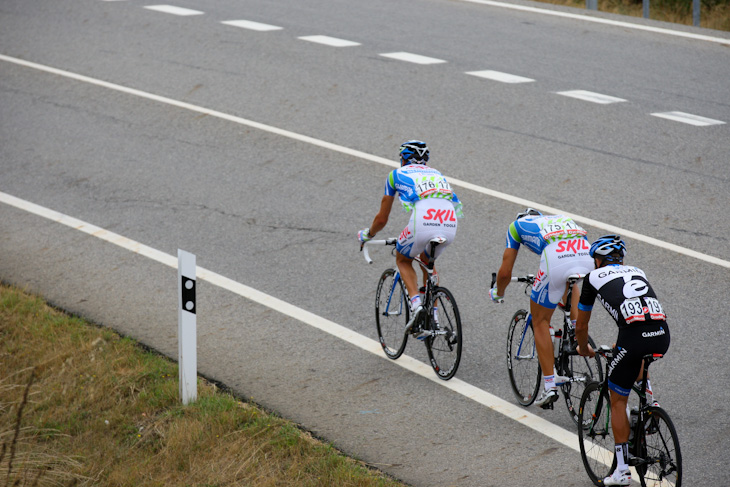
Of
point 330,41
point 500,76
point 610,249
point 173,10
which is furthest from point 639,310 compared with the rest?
point 173,10

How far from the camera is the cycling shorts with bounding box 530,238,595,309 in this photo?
7016 millimetres

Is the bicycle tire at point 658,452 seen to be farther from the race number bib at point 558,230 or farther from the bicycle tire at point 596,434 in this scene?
the race number bib at point 558,230

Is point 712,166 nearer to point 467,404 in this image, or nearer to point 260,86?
point 467,404

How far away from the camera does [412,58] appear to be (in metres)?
16.7

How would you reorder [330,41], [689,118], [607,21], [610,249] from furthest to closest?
[607,21], [330,41], [689,118], [610,249]

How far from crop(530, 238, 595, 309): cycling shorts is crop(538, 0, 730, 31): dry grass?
1322 centimetres

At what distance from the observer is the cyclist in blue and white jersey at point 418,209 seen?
7957 mm

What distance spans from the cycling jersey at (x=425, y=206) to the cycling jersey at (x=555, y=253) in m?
0.98

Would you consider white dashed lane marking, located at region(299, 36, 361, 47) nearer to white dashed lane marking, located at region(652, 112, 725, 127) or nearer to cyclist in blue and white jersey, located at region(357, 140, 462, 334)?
white dashed lane marking, located at region(652, 112, 725, 127)

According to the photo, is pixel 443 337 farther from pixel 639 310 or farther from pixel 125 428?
pixel 125 428

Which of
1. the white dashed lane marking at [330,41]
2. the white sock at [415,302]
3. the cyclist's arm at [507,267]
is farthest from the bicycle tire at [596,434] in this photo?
the white dashed lane marking at [330,41]

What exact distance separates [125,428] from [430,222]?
3.14 metres

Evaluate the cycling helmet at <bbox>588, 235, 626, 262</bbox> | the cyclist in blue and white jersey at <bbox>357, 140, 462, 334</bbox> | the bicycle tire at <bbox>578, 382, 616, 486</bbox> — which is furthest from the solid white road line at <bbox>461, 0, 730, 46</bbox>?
the bicycle tire at <bbox>578, 382, 616, 486</bbox>

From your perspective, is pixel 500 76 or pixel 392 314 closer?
pixel 392 314
